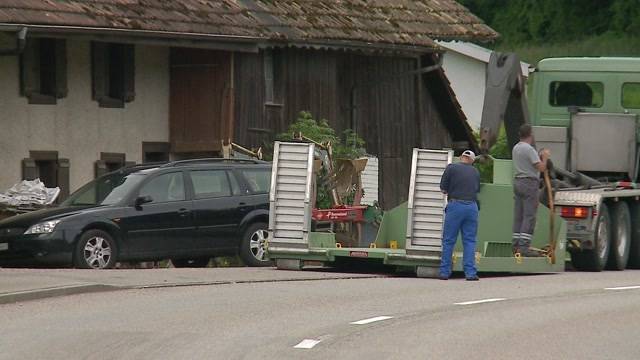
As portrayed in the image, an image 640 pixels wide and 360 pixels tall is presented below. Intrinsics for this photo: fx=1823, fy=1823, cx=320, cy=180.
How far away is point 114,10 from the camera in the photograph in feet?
100

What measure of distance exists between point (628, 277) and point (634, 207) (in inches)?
103

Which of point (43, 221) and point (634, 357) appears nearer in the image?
point (634, 357)

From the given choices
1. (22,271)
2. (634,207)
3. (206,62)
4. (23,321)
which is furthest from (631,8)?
(23,321)

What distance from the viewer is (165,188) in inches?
1020

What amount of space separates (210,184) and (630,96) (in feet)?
21.0

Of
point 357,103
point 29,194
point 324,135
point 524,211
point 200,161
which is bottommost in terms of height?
point 29,194

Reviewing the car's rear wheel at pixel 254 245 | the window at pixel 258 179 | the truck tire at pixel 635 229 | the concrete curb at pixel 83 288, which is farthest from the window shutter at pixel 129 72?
the concrete curb at pixel 83 288

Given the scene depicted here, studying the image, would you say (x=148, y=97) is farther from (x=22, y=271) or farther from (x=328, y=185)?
(x=22, y=271)

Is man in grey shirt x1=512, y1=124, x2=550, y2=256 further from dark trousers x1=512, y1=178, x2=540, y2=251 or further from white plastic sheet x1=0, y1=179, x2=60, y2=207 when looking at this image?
white plastic sheet x1=0, y1=179, x2=60, y2=207

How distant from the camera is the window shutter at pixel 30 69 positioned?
3039 cm

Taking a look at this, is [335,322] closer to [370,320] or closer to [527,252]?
[370,320]

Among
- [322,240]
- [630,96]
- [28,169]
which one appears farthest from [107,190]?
[630,96]

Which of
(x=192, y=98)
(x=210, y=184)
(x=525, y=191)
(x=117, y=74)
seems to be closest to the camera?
(x=525, y=191)

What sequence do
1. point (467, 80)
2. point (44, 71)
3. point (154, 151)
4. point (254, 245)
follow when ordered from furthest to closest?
point (467, 80)
point (154, 151)
point (44, 71)
point (254, 245)
